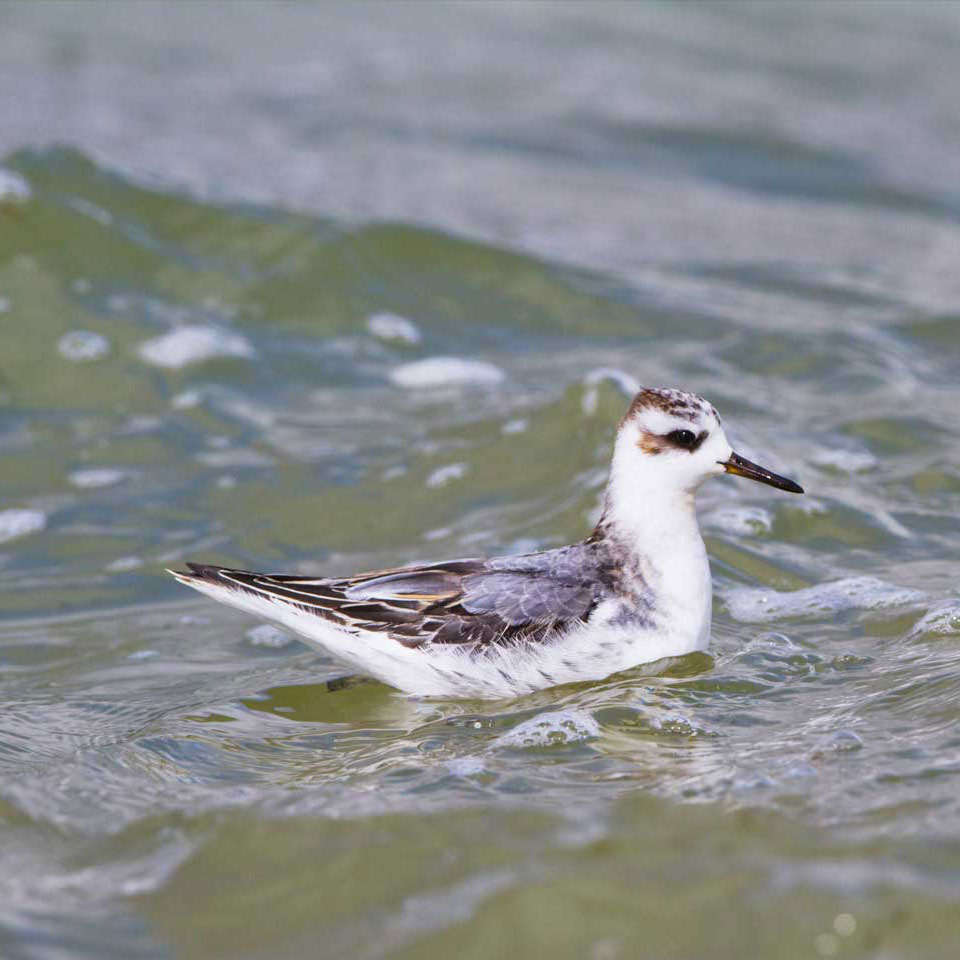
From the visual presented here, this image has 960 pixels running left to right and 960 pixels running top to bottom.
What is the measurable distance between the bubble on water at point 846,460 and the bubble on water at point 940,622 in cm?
204

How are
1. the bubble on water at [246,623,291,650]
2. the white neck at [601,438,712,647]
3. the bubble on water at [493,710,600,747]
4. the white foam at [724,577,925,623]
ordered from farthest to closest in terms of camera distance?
1. the bubble on water at [246,623,291,650]
2. the white foam at [724,577,925,623]
3. the white neck at [601,438,712,647]
4. the bubble on water at [493,710,600,747]

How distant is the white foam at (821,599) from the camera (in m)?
6.86

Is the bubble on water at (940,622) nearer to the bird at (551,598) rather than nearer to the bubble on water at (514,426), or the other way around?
the bird at (551,598)

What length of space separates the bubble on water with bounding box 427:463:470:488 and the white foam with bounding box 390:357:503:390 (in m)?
1.29

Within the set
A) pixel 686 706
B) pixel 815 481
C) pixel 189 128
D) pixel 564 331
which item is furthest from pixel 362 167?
pixel 686 706

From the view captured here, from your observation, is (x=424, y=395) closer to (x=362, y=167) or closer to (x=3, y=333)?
(x=3, y=333)

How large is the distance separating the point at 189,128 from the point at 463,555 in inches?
332

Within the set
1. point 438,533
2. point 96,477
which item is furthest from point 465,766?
point 96,477

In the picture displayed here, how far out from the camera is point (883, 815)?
461cm

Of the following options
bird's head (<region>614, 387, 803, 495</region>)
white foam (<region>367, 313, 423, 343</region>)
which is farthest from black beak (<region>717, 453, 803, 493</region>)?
white foam (<region>367, 313, 423, 343</region>)

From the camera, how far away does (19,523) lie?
328 inches

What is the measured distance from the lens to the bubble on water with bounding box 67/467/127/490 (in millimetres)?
8820

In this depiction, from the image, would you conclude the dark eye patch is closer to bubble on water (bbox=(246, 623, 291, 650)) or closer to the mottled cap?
the mottled cap

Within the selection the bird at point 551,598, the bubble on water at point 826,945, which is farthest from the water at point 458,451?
the bird at point 551,598
